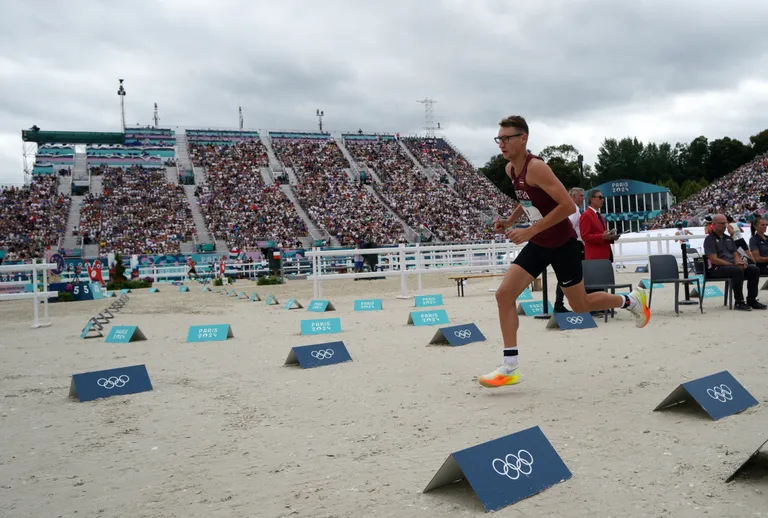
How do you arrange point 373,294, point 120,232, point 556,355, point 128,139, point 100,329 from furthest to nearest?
point 128,139
point 120,232
point 373,294
point 100,329
point 556,355

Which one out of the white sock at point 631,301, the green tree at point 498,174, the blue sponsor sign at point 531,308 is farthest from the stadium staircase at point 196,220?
the green tree at point 498,174

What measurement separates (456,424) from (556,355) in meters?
2.47

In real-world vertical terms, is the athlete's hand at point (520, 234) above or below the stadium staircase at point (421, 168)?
below

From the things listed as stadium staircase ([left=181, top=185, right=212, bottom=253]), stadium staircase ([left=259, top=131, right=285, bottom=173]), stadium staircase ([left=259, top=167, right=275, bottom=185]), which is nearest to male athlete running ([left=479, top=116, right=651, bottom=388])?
stadium staircase ([left=181, top=185, right=212, bottom=253])

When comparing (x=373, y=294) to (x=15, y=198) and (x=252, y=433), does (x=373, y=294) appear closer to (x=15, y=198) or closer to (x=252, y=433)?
(x=252, y=433)

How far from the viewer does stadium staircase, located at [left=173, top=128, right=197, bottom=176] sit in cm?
4872

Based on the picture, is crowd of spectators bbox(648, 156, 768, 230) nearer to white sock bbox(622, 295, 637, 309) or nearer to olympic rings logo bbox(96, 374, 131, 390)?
white sock bbox(622, 295, 637, 309)

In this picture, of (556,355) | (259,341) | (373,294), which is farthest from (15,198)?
(556,355)

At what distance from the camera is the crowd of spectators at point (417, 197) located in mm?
44531

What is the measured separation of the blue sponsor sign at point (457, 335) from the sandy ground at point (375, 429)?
196 mm

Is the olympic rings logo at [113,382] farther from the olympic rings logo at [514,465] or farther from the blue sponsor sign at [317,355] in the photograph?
the olympic rings logo at [514,465]

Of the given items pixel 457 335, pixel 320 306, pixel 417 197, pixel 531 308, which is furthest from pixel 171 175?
pixel 457 335

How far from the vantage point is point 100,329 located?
9.17 m

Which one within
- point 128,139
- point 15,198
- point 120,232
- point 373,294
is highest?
point 128,139
